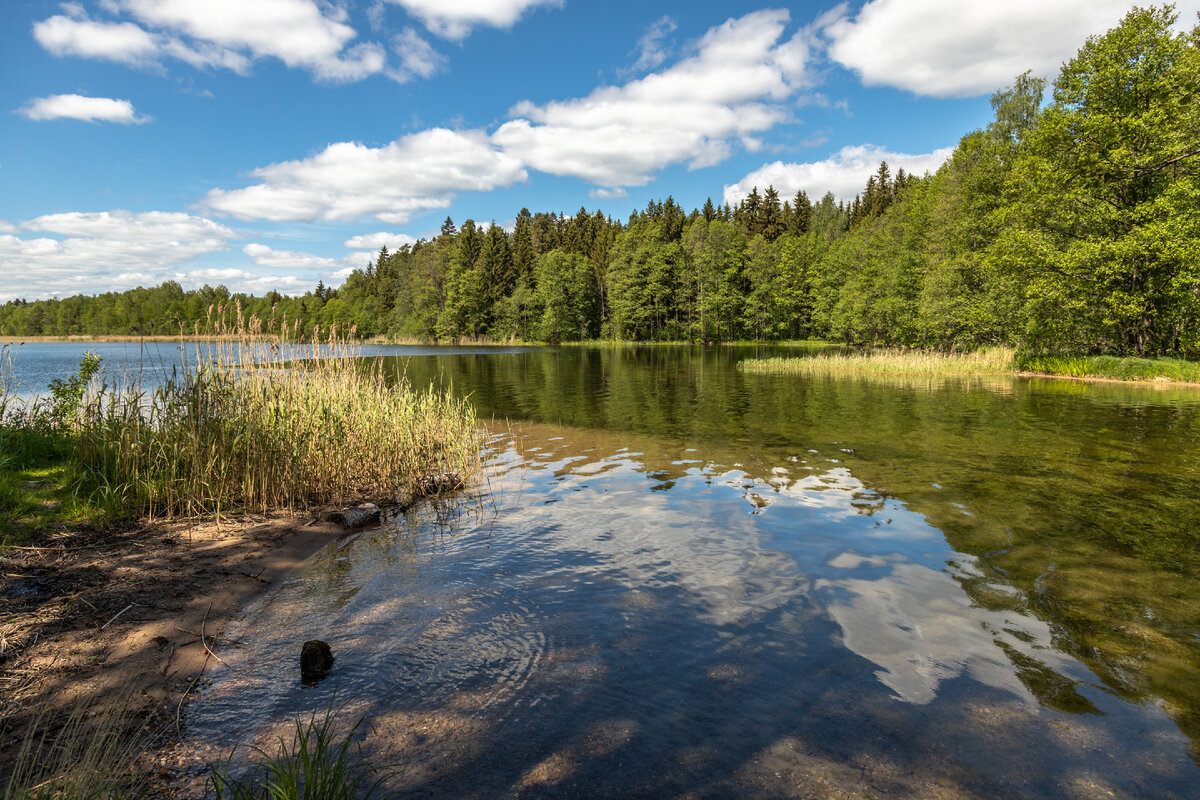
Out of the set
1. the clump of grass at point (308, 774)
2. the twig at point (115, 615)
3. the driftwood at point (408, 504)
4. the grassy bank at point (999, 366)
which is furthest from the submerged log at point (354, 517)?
the grassy bank at point (999, 366)

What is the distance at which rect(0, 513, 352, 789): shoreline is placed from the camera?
4.21 meters

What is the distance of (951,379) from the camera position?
33938mm

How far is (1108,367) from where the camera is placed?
30.9 m

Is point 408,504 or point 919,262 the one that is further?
point 919,262

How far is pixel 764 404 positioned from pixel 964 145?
40409 mm

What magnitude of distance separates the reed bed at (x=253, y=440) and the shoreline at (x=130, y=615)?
29.7 inches

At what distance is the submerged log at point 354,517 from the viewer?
970 cm

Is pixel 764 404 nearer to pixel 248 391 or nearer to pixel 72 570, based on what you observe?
pixel 248 391

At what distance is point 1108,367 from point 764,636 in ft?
119

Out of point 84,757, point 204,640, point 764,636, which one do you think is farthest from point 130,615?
point 764,636

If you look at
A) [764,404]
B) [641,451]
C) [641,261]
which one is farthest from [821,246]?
[641,451]

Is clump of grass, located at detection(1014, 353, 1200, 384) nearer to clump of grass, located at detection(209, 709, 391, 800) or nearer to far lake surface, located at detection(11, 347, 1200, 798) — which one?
far lake surface, located at detection(11, 347, 1200, 798)

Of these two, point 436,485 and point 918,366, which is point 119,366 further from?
point 918,366

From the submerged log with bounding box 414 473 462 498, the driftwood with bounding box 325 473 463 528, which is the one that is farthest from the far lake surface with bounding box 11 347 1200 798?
the submerged log with bounding box 414 473 462 498
